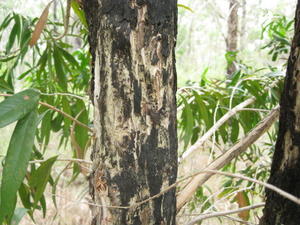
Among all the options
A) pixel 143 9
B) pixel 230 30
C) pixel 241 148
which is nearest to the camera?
pixel 143 9

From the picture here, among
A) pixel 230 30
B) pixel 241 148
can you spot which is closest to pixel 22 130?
pixel 241 148

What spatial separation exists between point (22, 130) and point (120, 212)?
159mm

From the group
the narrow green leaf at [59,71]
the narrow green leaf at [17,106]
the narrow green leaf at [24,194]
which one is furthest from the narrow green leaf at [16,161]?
the narrow green leaf at [59,71]

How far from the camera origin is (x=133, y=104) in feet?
1.36

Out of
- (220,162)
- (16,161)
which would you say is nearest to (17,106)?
(16,161)

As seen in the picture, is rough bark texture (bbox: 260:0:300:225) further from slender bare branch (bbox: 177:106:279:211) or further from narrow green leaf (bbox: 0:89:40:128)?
narrow green leaf (bbox: 0:89:40:128)

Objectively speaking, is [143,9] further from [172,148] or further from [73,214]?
[73,214]

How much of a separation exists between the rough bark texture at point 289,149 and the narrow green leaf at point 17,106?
0.31m

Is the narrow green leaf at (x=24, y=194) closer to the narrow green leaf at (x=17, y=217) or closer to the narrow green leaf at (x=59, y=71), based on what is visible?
the narrow green leaf at (x=17, y=217)

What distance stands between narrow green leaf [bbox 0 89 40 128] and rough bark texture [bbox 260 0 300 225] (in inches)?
12.3

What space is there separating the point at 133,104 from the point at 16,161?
153 millimetres

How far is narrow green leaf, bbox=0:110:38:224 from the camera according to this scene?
0.40 meters

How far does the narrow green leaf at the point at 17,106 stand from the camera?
0.42 m

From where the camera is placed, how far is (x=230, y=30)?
7.13 feet
